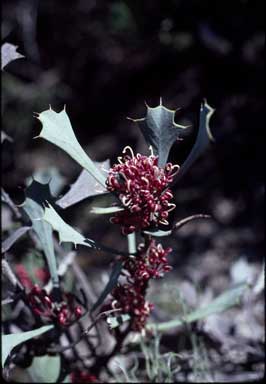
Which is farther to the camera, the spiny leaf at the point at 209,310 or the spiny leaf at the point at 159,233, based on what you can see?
the spiny leaf at the point at 209,310

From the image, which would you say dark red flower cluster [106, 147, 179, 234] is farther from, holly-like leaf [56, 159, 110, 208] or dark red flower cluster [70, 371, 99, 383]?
dark red flower cluster [70, 371, 99, 383]

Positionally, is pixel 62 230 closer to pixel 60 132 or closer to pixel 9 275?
pixel 60 132

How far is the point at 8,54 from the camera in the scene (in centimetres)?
Answer: 130

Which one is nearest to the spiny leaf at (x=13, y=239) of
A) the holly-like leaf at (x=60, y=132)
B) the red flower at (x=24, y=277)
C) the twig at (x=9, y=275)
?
the twig at (x=9, y=275)

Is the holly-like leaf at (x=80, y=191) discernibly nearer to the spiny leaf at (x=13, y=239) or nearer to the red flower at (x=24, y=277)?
the spiny leaf at (x=13, y=239)

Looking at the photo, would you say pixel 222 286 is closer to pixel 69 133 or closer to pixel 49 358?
pixel 49 358

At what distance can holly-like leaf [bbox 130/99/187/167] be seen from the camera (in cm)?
89

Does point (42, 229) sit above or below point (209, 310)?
above

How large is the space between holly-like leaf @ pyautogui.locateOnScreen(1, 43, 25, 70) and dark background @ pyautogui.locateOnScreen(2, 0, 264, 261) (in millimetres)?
175

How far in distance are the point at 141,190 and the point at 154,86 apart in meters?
1.95

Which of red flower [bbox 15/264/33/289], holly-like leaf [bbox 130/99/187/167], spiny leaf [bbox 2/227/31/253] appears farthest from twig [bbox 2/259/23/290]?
holly-like leaf [bbox 130/99/187/167]

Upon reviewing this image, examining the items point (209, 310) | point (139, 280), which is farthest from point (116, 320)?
point (209, 310)

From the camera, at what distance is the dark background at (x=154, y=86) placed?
6.13 ft

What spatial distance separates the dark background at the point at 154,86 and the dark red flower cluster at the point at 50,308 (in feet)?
0.95
